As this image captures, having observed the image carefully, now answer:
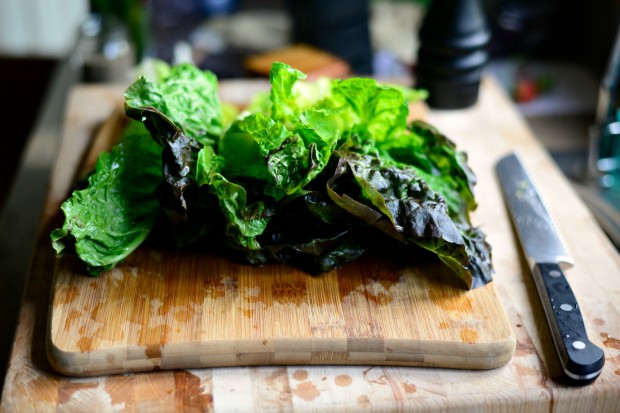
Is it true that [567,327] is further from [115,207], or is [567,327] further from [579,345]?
[115,207]

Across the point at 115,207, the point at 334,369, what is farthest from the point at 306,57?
the point at 334,369

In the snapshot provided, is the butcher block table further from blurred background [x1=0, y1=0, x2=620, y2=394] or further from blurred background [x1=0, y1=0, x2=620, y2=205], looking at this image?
blurred background [x1=0, y1=0, x2=620, y2=205]

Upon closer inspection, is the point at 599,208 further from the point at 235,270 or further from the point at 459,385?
the point at 235,270

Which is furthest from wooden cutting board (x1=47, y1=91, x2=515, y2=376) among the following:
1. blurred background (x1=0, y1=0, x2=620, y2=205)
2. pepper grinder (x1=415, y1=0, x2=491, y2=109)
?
blurred background (x1=0, y1=0, x2=620, y2=205)

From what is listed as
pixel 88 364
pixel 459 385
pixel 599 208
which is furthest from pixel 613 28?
pixel 88 364

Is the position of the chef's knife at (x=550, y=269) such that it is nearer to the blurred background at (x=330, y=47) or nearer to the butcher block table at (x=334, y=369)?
the butcher block table at (x=334, y=369)
